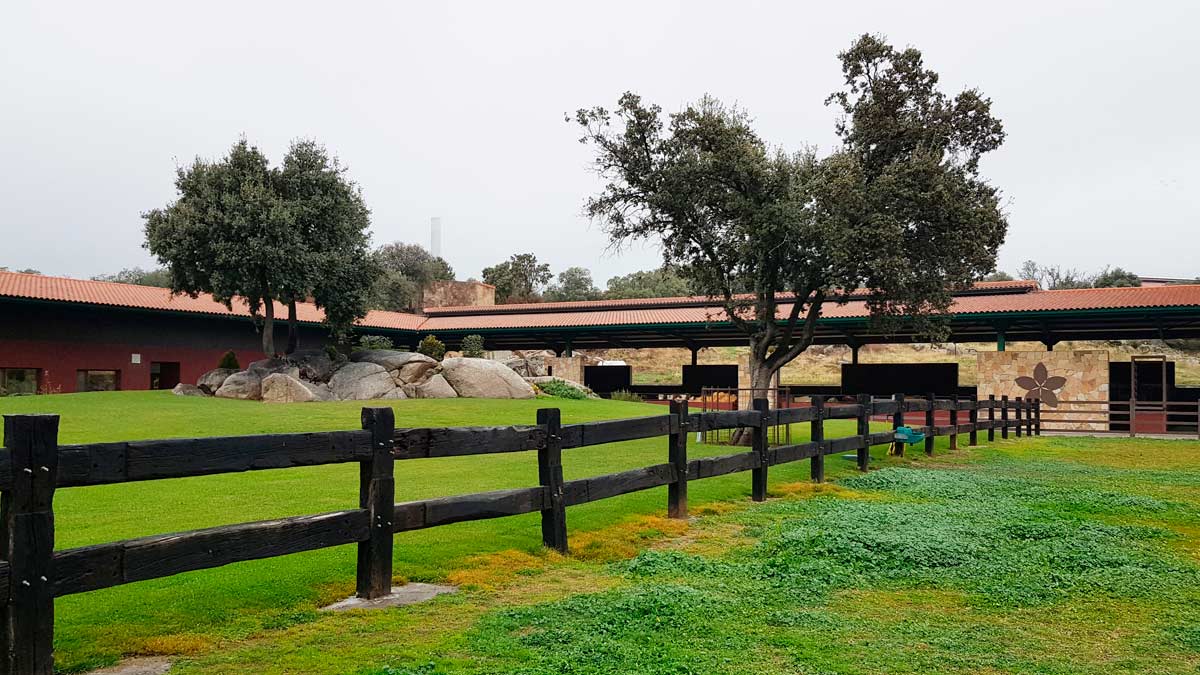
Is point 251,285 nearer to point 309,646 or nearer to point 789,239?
point 789,239

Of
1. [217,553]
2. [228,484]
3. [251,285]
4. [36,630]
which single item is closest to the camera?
[36,630]

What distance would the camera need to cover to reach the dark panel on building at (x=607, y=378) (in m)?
43.4

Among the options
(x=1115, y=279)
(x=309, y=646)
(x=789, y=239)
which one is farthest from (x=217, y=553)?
(x=1115, y=279)

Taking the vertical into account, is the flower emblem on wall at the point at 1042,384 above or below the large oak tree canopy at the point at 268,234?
below

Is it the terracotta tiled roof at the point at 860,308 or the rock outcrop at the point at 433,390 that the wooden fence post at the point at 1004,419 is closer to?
the terracotta tiled roof at the point at 860,308

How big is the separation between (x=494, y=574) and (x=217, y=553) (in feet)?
7.69

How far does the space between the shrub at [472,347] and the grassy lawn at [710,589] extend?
92.5 ft

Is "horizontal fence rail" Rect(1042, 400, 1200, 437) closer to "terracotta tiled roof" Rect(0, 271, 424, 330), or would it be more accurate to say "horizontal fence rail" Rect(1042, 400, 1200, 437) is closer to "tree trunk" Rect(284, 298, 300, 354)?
"tree trunk" Rect(284, 298, 300, 354)

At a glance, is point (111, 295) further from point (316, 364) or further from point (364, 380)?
point (364, 380)

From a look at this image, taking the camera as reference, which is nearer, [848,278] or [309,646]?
[309,646]

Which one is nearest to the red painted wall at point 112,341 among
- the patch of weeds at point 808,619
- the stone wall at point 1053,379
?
the stone wall at point 1053,379

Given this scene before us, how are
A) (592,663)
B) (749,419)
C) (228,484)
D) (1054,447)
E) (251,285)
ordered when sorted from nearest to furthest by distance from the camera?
(592,663), (749,419), (228,484), (1054,447), (251,285)

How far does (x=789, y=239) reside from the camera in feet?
65.2

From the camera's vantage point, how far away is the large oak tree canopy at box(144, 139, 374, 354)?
29594 mm
